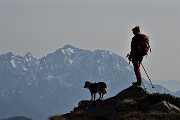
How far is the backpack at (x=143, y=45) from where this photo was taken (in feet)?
68.1

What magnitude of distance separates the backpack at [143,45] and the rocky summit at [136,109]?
2.19 meters

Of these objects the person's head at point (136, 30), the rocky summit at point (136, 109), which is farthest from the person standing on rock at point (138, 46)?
the rocky summit at point (136, 109)

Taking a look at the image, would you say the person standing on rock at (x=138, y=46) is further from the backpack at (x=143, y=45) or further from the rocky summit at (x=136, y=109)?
the rocky summit at (x=136, y=109)

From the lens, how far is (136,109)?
18578mm

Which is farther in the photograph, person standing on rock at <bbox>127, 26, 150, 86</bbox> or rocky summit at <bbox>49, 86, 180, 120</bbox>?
person standing on rock at <bbox>127, 26, 150, 86</bbox>

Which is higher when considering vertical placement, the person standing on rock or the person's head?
the person's head

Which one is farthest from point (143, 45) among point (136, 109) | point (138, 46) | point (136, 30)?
point (136, 109)

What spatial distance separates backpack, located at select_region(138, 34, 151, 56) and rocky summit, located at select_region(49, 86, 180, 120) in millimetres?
→ 2191

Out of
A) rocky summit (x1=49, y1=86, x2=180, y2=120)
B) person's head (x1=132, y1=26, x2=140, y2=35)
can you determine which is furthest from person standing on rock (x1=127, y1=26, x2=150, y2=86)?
rocky summit (x1=49, y1=86, x2=180, y2=120)

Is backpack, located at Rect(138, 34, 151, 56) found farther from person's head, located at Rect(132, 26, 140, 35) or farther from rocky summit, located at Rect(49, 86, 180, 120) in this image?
rocky summit, located at Rect(49, 86, 180, 120)

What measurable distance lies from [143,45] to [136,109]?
3.70 meters

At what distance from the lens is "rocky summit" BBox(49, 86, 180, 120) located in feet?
54.1

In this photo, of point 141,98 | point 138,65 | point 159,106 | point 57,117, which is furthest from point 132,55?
point 57,117

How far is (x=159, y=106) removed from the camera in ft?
59.6
